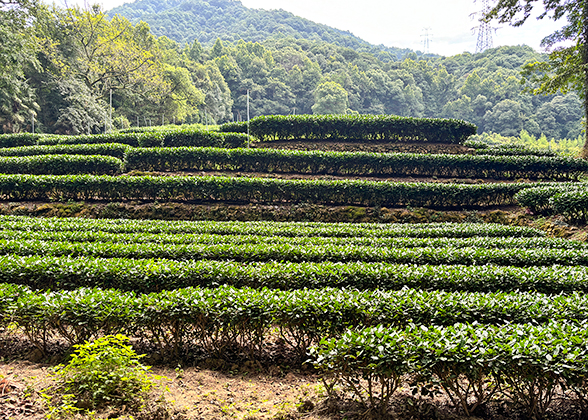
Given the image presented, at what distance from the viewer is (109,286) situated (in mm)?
5754

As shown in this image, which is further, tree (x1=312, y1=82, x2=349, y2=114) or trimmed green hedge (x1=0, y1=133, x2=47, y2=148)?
tree (x1=312, y1=82, x2=349, y2=114)

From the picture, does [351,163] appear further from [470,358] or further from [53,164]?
[470,358]

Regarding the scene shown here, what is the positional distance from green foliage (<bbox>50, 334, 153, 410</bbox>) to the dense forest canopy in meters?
26.0

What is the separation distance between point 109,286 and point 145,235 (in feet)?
11.3

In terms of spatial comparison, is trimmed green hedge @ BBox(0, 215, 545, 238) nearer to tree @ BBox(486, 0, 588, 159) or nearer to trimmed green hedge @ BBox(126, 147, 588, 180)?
trimmed green hedge @ BBox(126, 147, 588, 180)

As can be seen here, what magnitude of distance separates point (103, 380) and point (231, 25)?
16397 cm

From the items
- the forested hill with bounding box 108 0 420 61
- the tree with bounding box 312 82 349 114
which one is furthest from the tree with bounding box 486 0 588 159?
the forested hill with bounding box 108 0 420 61

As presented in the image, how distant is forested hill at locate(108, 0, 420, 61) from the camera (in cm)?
12369

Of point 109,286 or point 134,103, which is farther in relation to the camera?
point 134,103

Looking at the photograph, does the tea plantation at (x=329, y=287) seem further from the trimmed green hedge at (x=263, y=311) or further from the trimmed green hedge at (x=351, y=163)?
the trimmed green hedge at (x=351, y=163)

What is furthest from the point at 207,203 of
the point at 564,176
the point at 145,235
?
the point at 564,176

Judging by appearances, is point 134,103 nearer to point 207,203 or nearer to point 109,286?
point 207,203

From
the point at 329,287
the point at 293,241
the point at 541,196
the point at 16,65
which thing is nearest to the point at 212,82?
the point at 16,65

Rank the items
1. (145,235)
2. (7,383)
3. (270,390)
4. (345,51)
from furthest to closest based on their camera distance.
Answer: (345,51) → (145,235) → (270,390) → (7,383)
